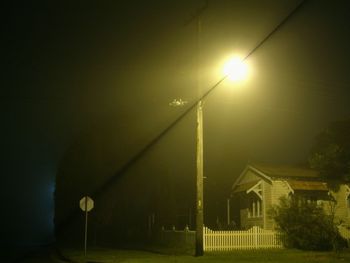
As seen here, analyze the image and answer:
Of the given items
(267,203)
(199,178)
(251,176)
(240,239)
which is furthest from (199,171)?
(251,176)

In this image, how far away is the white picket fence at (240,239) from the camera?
2539 centimetres

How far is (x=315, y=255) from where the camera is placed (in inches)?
879

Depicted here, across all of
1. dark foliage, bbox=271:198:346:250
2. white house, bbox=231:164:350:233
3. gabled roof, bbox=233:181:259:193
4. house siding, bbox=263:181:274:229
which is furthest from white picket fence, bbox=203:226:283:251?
gabled roof, bbox=233:181:259:193

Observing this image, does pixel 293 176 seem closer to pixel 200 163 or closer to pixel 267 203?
pixel 267 203

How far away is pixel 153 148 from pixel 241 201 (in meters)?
9.30

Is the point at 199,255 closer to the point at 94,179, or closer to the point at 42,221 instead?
the point at 94,179

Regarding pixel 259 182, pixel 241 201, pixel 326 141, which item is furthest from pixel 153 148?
pixel 326 141

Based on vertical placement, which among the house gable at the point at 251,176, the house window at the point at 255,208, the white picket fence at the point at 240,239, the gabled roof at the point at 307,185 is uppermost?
the house gable at the point at 251,176

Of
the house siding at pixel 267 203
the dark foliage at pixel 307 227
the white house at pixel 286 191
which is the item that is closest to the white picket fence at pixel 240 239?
the dark foliage at pixel 307 227

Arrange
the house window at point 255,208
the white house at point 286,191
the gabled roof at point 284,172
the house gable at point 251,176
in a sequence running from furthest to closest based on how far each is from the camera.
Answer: the house window at point 255,208
the house gable at point 251,176
the gabled roof at point 284,172
the white house at point 286,191

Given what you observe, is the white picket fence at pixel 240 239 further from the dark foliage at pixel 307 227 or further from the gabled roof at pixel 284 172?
the gabled roof at pixel 284 172

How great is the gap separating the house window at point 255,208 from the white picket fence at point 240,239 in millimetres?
5737

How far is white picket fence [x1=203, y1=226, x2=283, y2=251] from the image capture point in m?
25.4

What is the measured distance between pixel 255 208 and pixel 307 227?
27.8 feet
